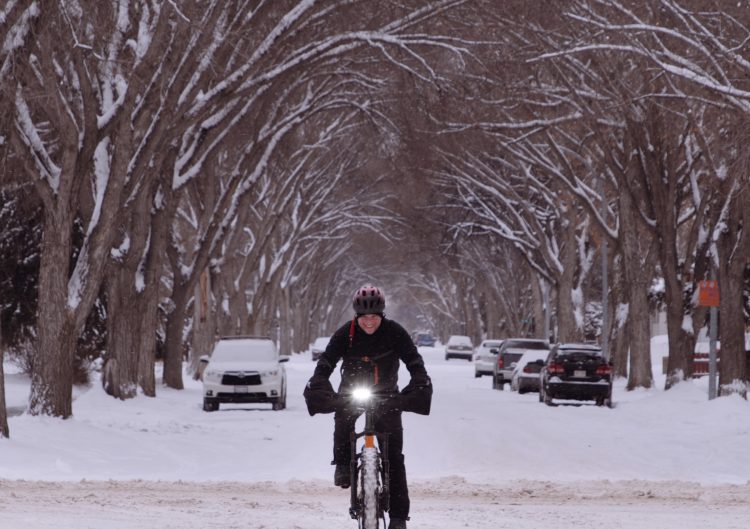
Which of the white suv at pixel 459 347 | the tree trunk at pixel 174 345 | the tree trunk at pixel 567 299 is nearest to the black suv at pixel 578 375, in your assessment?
the tree trunk at pixel 174 345

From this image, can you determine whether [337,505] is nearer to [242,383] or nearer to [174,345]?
[242,383]

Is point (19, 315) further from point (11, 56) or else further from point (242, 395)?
point (11, 56)

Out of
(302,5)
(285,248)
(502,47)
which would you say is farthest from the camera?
(285,248)

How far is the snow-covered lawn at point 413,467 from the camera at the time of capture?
11.4 meters

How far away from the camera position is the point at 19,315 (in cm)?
3531

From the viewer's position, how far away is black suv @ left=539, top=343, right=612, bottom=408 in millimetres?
32656

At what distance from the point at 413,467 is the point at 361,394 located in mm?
9123

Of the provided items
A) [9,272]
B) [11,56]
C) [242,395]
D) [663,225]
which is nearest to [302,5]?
[11,56]

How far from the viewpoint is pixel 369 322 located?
313 inches

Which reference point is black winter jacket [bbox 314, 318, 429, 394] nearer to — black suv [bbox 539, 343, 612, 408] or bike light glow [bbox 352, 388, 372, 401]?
bike light glow [bbox 352, 388, 372, 401]

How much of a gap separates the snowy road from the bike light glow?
2.98 m

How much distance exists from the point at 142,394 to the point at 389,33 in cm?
1108

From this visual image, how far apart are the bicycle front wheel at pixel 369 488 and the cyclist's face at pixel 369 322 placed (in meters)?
0.73

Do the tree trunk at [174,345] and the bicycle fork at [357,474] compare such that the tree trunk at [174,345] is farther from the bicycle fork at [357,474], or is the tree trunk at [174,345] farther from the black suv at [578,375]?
the bicycle fork at [357,474]
